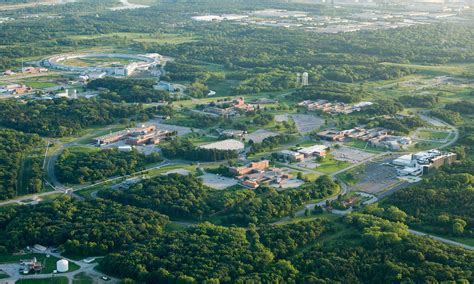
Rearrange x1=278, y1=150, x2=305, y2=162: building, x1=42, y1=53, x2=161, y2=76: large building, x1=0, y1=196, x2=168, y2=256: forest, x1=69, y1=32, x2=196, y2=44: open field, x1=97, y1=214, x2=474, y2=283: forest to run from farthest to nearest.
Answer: x1=69, y1=32, x2=196, y2=44: open field → x1=42, y1=53, x2=161, y2=76: large building → x1=278, y1=150, x2=305, y2=162: building → x1=0, y1=196, x2=168, y2=256: forest → x1=97, y1=214, x2=474, y2=283: forest

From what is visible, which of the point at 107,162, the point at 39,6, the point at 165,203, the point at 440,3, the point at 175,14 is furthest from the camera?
the point at 440,3

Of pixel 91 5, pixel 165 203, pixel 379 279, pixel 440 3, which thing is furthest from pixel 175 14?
pixel 379 279

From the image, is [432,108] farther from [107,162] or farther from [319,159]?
[107,162]

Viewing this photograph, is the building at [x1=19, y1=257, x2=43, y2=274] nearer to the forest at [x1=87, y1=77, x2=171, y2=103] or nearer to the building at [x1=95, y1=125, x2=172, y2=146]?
the building at [x1=95, y1=125, x2=172, y2=146]

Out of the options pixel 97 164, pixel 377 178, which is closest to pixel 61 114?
pixel 97 164

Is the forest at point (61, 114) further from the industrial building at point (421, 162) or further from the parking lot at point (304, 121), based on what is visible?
the industrial building at point (421, 162)

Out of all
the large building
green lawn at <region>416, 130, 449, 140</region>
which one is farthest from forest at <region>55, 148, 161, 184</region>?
the large building
